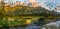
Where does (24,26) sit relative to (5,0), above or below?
below

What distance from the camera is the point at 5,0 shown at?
1.67m

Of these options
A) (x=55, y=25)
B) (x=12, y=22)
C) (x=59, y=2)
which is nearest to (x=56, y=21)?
(x=55, y=25)

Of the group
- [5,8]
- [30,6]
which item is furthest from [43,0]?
[5,8]

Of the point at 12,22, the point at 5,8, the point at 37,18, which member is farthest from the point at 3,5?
the point at 37,18

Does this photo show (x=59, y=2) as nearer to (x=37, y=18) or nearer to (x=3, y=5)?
(x=37, y=18)

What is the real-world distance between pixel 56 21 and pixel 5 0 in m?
0.53

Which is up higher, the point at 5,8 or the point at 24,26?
the point at 5,8

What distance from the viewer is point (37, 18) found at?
167 cm

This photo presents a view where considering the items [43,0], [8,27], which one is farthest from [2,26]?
[43,0]

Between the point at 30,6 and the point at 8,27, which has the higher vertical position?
the point at 30,6

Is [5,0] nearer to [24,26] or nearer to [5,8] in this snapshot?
[5,8]

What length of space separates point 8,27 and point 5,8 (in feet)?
0.62

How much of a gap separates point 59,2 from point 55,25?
8.9 inches

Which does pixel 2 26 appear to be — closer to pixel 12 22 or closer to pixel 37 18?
pixel 12 22
